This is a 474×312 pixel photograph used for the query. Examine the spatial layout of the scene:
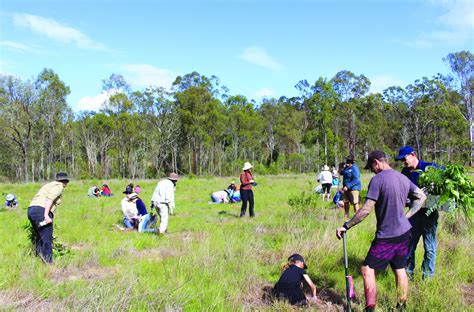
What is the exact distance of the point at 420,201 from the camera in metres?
4.56

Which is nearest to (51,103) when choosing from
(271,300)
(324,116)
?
(324,116)

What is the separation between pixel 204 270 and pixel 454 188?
11.4 ft

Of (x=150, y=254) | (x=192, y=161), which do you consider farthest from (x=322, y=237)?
(x=192, y=161)

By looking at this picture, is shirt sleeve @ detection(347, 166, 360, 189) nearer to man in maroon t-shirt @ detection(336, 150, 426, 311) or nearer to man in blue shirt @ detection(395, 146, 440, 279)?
man in blue shirt @ detection(395, 146, 440, 279)

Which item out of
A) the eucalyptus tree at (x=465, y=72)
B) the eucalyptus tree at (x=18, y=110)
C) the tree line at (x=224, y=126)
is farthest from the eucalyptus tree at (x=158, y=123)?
the eucalyptus tree at (x=465, y=72)

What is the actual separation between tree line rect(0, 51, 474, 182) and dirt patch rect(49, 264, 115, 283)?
132ft

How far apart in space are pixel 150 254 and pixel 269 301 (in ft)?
9.64

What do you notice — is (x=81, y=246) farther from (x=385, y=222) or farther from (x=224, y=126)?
(x=224, y=126)

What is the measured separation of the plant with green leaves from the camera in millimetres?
4629

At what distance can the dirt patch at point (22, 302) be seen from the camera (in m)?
3.95

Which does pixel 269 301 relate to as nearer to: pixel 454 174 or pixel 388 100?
pixel 454 174

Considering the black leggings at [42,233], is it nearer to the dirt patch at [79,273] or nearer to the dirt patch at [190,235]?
the dirt patch at [79,273]

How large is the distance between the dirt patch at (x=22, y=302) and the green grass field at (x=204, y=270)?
0.4 inches

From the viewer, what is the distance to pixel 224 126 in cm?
5300
